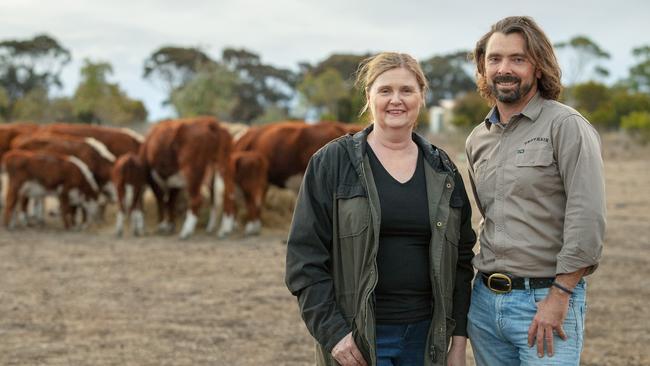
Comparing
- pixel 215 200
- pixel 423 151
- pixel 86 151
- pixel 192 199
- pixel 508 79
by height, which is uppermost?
pixel 508 79

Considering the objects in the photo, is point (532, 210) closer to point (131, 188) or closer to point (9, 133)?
point (131, 188)

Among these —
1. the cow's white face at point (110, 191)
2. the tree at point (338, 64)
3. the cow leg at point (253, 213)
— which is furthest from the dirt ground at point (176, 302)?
the tree at point (338, 64)

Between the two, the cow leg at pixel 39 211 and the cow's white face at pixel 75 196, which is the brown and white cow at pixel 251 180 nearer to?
the cow's white face at pixel 75 196

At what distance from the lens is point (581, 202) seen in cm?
347

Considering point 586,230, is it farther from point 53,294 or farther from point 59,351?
point 53,294

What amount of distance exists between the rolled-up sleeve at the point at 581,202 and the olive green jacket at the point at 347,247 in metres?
0.52

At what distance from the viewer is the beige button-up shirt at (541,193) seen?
3.48 meters

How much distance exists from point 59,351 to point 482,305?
4398 millimetres

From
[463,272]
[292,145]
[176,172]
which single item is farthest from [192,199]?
[463,272]

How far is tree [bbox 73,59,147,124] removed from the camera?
51250 mm

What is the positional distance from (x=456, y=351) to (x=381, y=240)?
0.68m

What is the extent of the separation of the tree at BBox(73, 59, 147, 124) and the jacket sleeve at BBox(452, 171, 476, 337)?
4921 centimetres

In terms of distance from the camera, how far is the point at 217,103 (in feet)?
167

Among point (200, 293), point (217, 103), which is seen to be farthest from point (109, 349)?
point (217, 103)
